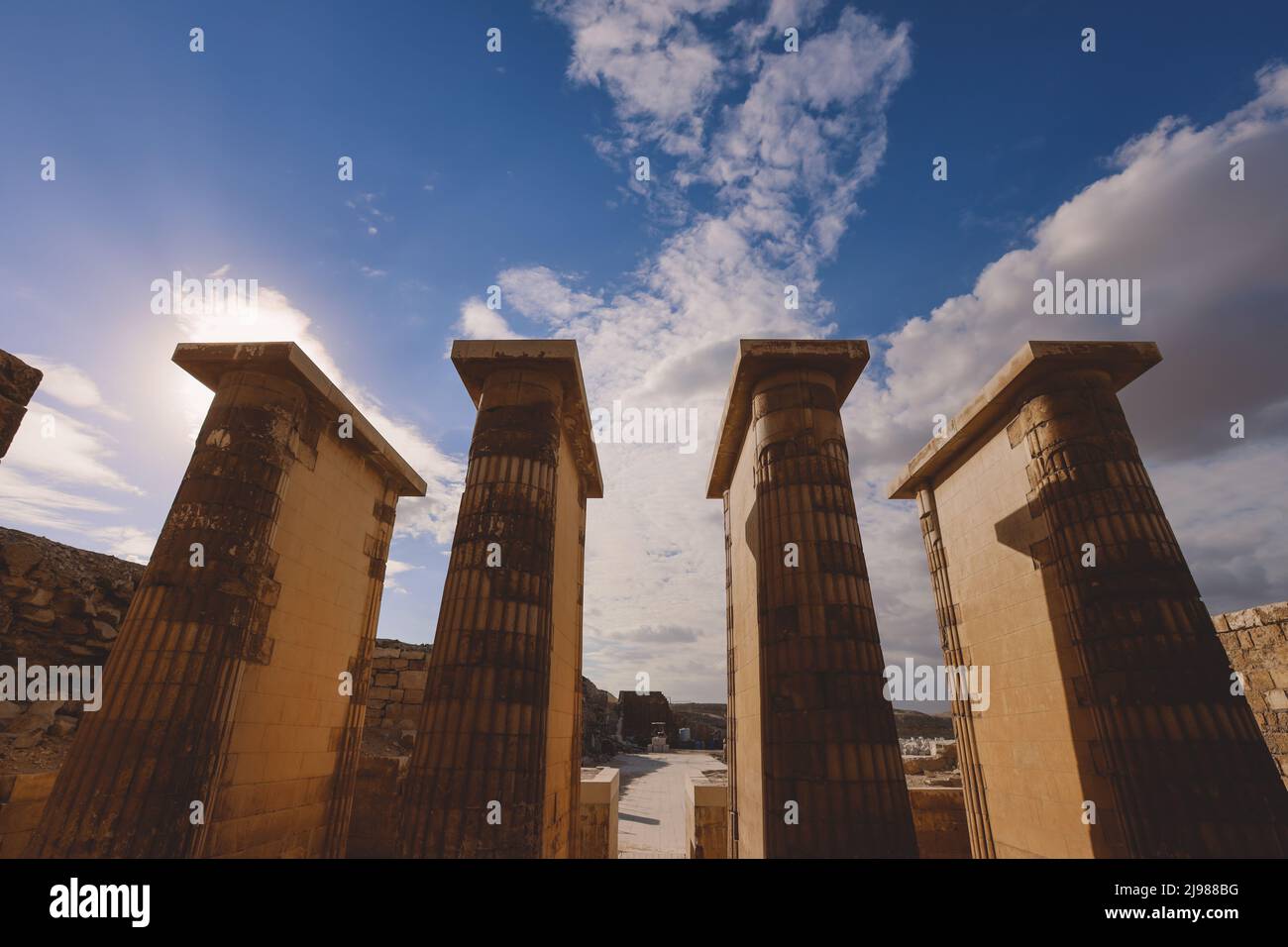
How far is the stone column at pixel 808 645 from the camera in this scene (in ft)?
19.8

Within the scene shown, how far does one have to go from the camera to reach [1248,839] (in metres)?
5.59

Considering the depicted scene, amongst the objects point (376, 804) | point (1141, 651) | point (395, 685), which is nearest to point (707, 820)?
point (376, 804)

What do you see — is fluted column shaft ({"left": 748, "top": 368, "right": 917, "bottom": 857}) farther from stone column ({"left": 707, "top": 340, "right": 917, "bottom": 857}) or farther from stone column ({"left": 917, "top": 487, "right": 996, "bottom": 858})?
stone column ({"left": 917, "top": 487, "right": 996, "bottom": 858})

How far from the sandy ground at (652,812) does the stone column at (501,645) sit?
4806mm

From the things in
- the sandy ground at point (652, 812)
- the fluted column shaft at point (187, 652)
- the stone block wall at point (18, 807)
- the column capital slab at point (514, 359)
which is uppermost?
the column capital slab at point (514, 359)

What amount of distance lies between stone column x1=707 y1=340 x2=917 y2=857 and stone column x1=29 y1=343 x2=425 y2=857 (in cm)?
701

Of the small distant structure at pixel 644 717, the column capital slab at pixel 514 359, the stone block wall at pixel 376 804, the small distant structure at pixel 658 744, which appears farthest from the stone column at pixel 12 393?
the small distant structure at pixel 644 717

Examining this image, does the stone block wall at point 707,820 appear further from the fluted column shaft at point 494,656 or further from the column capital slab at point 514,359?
the column capital slab at point 514,359

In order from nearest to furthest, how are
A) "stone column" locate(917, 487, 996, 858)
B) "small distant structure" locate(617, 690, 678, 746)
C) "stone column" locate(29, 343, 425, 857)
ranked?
"stone column" locate(29, 343, 425, 857) → "stone column" locate(917, 487, 996, 858) → "small distant structure" locate(617, 690, 678, 746)

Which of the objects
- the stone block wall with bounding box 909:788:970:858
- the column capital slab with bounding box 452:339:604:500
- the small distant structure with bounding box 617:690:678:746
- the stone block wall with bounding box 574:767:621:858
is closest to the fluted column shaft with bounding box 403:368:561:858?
the column capital slab with bounding box 452:339:604:500

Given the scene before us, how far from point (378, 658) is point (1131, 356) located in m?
16.1

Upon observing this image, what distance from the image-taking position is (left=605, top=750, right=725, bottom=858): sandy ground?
→ 508 inches
